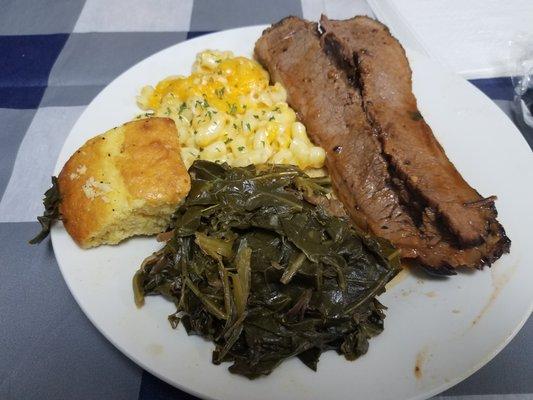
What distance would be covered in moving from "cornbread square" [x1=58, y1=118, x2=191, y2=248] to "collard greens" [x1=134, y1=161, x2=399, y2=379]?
15cm

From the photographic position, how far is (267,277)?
7.14ft

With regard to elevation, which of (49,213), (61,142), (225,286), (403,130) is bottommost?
(61,142)

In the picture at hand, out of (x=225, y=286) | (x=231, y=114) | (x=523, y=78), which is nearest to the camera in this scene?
(x=225, y=286)

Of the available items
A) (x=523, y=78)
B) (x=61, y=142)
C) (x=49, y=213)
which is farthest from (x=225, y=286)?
(x=523, y=78)

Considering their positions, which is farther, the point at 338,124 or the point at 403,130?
the point at 338,124

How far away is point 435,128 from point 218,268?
5.55 feet

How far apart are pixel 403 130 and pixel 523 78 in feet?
5.12

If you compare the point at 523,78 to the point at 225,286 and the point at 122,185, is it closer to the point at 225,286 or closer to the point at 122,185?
the point at 225,286

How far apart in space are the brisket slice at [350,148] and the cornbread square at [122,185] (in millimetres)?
923

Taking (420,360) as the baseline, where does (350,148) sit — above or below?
above

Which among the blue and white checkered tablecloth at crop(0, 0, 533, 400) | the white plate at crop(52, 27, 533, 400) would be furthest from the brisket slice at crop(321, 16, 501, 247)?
the blue and white checkered tablecloth at crop(0, 0, 533, 400)

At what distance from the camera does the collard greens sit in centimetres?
211

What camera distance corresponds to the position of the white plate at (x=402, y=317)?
78.0 inches

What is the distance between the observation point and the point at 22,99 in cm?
368
